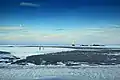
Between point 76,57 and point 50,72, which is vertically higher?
point 76,57

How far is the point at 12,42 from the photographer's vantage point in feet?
14.0

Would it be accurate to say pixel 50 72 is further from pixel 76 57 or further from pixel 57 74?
pixel 76 57

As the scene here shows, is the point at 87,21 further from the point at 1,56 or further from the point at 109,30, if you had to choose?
the point at 1,56

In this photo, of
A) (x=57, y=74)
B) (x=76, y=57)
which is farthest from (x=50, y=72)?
(x=76, y=57)

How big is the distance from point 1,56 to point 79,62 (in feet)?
2.98

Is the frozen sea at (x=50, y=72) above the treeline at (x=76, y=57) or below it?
below

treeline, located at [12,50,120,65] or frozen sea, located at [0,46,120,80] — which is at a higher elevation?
treeline, located at [12,50,120,65]

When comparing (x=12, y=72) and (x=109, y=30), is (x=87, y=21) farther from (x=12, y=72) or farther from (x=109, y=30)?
(x=12, y=72)

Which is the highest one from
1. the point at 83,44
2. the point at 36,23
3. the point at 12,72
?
the point at 36,23

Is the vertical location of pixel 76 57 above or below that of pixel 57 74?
above

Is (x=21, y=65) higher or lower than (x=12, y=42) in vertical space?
lower

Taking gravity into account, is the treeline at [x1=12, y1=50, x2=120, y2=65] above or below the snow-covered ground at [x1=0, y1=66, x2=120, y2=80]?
above

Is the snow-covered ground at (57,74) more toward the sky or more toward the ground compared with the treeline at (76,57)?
more toward the ground

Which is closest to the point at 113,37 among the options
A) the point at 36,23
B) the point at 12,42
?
the point at 36,23
